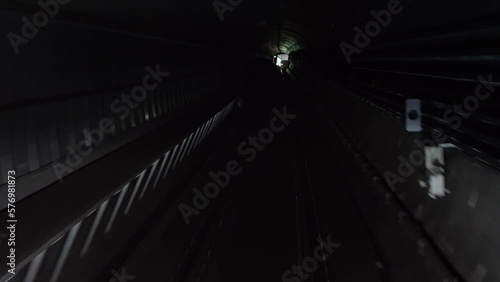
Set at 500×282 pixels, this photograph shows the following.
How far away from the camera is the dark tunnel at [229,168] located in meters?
3.76

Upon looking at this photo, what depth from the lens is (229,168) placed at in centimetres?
837

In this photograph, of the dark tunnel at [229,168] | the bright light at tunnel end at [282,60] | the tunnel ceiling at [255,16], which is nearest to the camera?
the dark tunnel at [229,168]

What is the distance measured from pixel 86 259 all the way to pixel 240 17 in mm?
10961

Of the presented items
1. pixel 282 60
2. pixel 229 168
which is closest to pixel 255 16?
pixel 229 168

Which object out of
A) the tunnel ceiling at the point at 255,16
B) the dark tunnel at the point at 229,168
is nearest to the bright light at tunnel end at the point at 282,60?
the tunnel ceiling at the point at 255,16

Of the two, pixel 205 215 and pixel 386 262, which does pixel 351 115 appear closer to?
pixel 205 215

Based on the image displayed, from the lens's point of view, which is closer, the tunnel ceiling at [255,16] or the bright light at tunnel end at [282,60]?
the tunnel ceiling at [255,16]

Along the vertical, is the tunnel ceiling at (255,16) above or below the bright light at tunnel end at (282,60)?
above

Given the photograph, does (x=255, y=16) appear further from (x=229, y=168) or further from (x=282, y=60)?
(x=282, y=60)

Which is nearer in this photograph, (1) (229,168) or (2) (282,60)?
(1) (229,168)

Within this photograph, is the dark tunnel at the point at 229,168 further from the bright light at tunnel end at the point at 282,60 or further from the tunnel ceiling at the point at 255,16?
the bright light at tunnel end at the point at 282,60

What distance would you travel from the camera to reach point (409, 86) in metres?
5.97

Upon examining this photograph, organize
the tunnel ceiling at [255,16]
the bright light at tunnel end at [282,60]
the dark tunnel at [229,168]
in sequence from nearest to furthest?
the dark tunnel at [229,168] → the tunnel ceiling at [255,16] → the bright light at tunnel end at [282,60]

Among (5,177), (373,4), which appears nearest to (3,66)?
(5,177)
